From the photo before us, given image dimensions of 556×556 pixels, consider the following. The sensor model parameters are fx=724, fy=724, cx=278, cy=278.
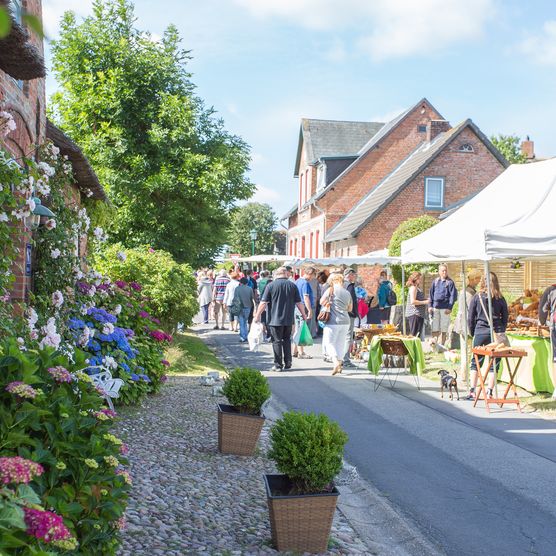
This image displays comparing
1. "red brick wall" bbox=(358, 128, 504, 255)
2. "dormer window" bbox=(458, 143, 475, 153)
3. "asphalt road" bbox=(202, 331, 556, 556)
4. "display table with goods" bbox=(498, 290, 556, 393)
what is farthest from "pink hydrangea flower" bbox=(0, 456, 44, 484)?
"dormer window" bbox=(458, 143, 475, 153)

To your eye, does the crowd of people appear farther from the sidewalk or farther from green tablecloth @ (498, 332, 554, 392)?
the sidewalk

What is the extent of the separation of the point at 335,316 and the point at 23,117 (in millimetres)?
7139

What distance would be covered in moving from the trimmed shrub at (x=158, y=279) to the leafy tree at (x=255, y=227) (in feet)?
224

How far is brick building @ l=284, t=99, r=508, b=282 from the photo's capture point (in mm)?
33844

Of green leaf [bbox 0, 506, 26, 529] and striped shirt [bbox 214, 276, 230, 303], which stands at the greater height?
striped shirt [bbox 214, 276, 230, 303]

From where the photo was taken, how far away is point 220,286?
2336 centimetres

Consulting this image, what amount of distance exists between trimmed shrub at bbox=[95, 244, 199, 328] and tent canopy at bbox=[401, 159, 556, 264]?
192 inches

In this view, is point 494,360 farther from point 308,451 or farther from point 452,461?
point 308,451

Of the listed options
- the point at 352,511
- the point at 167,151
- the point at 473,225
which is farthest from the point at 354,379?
the point at 167,151

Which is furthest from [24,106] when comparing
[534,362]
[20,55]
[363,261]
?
[363,261]

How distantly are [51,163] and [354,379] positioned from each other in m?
7.03

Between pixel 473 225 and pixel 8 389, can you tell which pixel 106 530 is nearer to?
pixel 8 389

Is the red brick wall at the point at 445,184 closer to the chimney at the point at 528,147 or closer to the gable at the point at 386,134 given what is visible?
the gable at the point at 386,134

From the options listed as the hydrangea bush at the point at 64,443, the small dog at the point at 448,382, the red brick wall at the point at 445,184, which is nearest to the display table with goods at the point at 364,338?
the small dog at the point at 448,382
